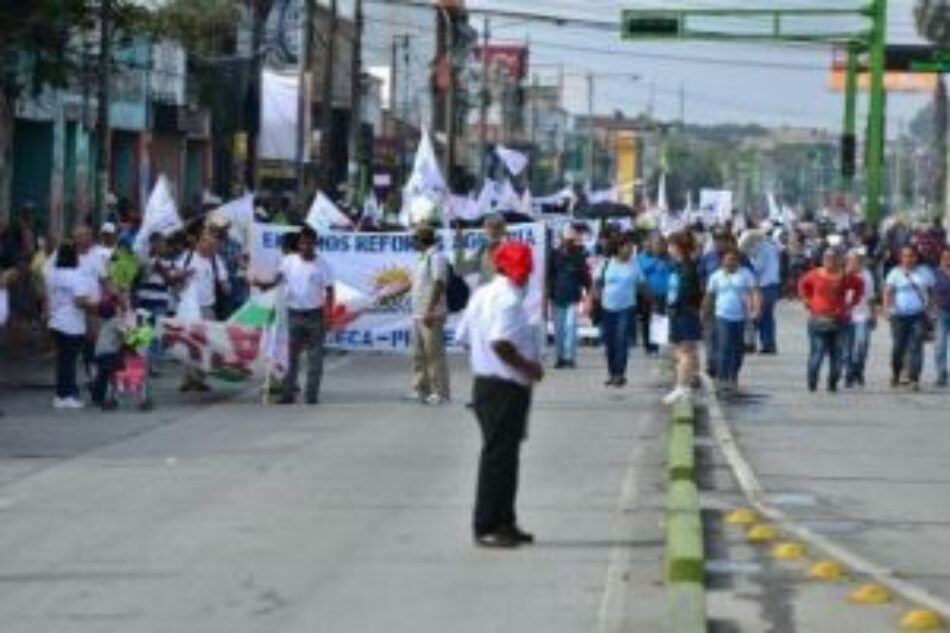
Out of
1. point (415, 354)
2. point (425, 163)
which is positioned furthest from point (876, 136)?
point (415, 354)

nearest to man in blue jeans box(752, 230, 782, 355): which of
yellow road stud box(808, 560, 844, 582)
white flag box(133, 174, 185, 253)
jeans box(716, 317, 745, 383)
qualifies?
jeans box(716, 317, 745, 383)

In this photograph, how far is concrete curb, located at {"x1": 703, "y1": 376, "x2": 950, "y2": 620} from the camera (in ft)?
36.5

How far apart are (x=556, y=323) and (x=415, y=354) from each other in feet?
19.5

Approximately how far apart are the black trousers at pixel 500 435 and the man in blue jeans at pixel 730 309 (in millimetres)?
11138

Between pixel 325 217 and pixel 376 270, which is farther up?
pixel 325 217

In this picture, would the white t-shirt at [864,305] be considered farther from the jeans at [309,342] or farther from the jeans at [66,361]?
the jeans at [66,361]

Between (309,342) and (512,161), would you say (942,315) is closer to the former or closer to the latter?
(309,342)

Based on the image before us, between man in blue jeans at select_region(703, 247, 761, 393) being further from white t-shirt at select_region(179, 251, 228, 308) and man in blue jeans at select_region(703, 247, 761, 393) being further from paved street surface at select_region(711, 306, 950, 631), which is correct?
white t-shirt at select_region(179, 251, 228, 308)

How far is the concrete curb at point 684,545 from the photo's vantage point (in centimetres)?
1007

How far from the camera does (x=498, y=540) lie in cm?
1252

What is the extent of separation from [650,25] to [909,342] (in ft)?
77.7

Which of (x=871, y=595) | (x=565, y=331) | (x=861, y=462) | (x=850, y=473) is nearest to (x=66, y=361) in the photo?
(x=861, y=462)

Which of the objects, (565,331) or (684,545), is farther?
(565,331)

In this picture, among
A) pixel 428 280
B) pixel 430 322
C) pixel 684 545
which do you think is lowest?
pixel 684 545
